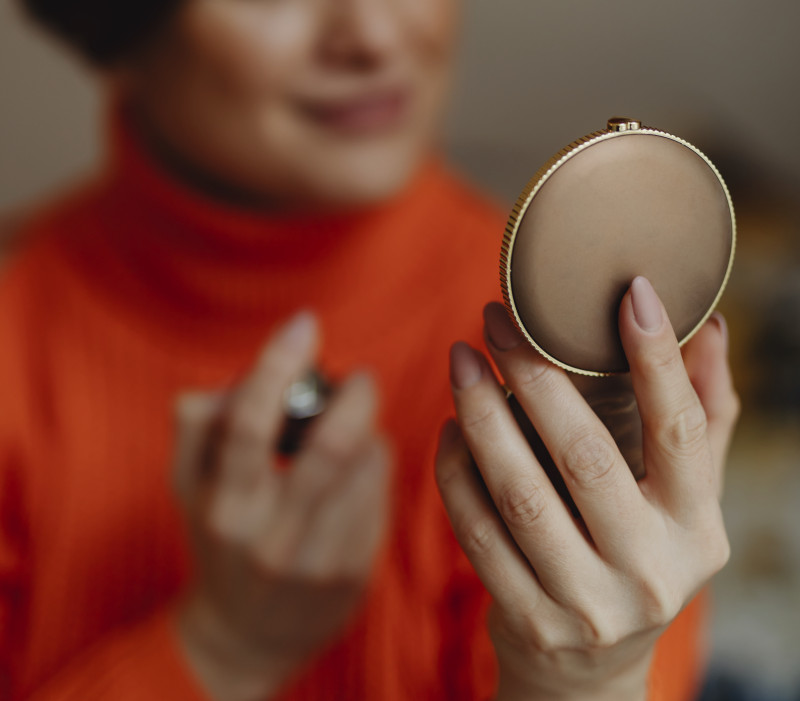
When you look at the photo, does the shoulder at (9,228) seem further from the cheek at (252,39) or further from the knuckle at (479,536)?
the knuckle at (479,536)

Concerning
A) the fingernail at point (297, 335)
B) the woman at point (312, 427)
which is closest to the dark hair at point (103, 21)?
the woman at point (312, 427)

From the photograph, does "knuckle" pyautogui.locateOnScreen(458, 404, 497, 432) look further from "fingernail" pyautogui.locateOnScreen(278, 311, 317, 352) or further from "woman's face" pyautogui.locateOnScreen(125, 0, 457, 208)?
"woman's face" pyautogui.locateOnScreen(125, 0, 457, 208)

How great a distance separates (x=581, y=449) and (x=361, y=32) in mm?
370

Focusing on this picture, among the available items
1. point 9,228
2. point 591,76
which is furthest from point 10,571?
point 591,76

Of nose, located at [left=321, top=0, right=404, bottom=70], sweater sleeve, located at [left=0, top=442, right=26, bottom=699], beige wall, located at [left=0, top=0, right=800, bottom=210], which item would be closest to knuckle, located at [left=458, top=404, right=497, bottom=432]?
nose, located at [left=321, top=0, right=404, bottom=70]

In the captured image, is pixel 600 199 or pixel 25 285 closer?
pixel 600 199

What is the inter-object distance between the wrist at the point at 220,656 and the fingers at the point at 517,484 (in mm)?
277

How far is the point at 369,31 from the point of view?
1.69ft

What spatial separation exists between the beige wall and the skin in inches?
24.0

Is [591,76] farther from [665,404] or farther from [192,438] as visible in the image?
[665,404]

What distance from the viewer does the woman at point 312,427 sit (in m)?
0.24

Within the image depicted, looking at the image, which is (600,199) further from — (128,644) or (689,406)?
(128,644)

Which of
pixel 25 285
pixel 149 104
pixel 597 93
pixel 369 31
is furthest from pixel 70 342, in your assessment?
pixel 597 93

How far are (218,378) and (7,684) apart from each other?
273 millimetres
